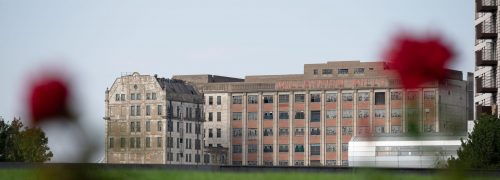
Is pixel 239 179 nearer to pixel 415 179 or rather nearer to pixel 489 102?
pixel 415 179

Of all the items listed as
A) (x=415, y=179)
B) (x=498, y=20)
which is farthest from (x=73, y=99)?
(x=498, y=20)

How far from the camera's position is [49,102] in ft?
16.2

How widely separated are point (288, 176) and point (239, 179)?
725 mm

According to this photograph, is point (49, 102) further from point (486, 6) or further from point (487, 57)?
point (487, 57)

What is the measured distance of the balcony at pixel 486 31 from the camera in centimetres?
9175

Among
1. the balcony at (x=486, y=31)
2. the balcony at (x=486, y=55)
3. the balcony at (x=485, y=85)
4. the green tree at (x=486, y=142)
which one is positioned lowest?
the green tree at (x=486, y=142)

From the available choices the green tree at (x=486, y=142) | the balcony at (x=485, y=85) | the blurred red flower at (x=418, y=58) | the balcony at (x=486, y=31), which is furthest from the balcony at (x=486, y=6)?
the blurred red flower at (x=418, y=58)

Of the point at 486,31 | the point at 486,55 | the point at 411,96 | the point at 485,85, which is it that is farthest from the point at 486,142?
the point at 411,96

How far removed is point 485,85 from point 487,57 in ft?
7.69

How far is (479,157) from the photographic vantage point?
74.6 meters

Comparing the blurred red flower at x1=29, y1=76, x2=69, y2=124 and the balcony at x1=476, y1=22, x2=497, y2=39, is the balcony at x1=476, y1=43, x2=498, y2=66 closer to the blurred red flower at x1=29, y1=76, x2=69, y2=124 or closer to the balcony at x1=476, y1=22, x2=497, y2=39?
the balcony at x1=476, y1=22, x2=497, y2=39

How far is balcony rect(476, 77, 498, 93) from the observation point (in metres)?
90.1

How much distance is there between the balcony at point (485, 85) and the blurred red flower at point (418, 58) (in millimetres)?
86272

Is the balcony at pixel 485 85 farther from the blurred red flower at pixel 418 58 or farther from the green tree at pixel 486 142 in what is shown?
the blurred red flower at pixel 418 58
